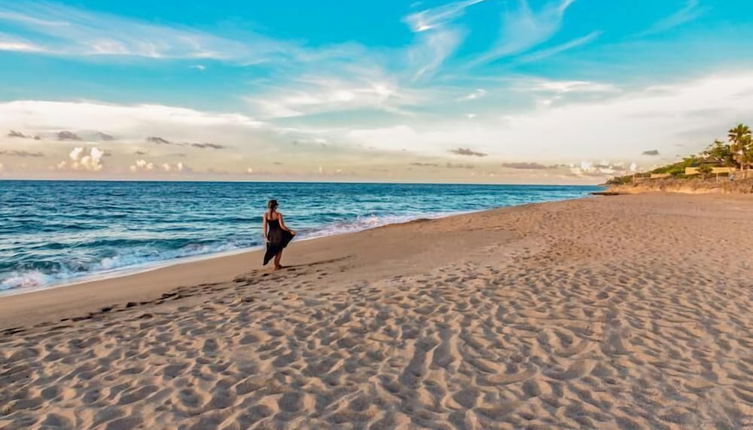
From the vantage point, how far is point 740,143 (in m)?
85.8

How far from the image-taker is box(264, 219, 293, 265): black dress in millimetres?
11992

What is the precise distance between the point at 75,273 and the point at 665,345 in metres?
16.3

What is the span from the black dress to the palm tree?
342 ft

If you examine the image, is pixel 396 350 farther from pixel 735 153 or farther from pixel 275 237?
pixel 735 153

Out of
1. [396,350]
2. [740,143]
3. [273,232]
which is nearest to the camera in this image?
[396,350]

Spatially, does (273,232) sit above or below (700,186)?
above

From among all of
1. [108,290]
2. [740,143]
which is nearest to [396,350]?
[108,290]

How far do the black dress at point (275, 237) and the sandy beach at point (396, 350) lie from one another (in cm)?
123

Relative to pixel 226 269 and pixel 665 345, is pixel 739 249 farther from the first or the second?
pixel 226 269

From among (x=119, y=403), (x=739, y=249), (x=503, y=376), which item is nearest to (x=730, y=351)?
(x=503, y=376)

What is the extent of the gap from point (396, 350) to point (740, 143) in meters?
111

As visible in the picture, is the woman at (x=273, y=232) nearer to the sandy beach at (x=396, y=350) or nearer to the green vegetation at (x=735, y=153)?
the sandy beach at (x=396, y=350)

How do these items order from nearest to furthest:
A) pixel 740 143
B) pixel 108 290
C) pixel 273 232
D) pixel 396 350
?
pixel 396 350
pixel 108 290
pixel 273 232
pixel 740 143

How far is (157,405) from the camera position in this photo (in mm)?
4309
